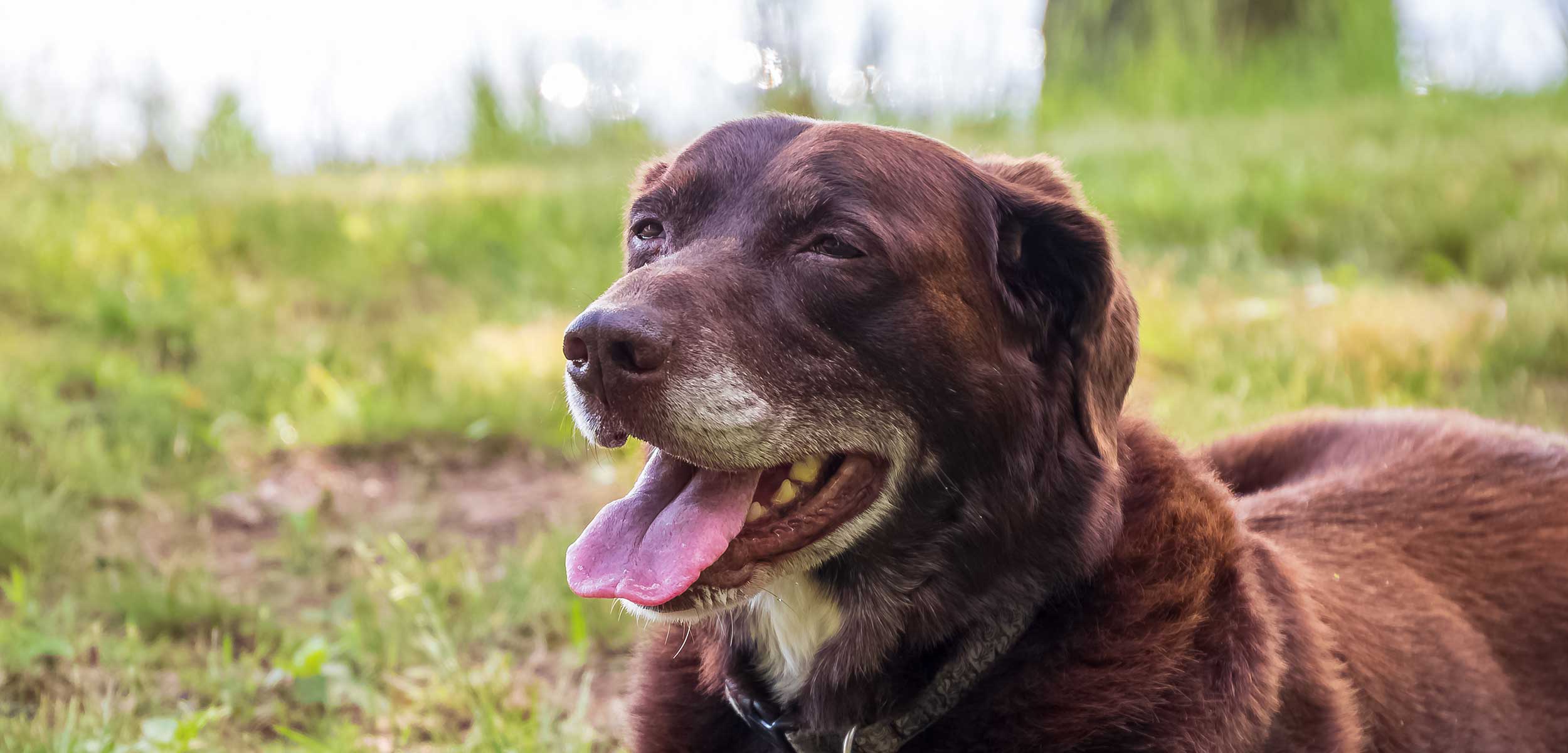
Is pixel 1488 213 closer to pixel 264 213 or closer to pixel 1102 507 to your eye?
pixel 1102 507

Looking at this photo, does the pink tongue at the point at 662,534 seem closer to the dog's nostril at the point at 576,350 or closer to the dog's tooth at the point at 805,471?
the dog's tooth at the point at 805,471

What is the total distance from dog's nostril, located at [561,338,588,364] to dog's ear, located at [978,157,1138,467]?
2.70 ft

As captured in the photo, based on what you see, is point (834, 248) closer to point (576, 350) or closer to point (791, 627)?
point (576, 350)

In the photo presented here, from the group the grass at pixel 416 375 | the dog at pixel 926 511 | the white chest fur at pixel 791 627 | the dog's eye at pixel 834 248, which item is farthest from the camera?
the grass at pixel 416 375

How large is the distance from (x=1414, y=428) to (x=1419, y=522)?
428mm

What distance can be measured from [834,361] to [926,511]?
0.34 m

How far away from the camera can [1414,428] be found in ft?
10.3

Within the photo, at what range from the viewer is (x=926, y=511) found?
235 cm

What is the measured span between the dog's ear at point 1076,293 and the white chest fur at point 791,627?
617mm

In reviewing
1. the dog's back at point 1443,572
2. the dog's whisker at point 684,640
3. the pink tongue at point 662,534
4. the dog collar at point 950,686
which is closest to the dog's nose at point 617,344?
the pink tongue at point 662,534

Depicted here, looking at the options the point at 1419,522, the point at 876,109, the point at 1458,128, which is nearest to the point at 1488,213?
the point at 1458,128

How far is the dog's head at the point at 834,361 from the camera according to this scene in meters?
2.17

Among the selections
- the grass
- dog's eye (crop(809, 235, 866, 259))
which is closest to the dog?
dog's eye (crop(809, 235, 866, 259))

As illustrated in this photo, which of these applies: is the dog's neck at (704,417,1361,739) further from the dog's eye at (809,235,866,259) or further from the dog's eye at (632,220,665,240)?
the dog's eye at (632,220,665,240)
